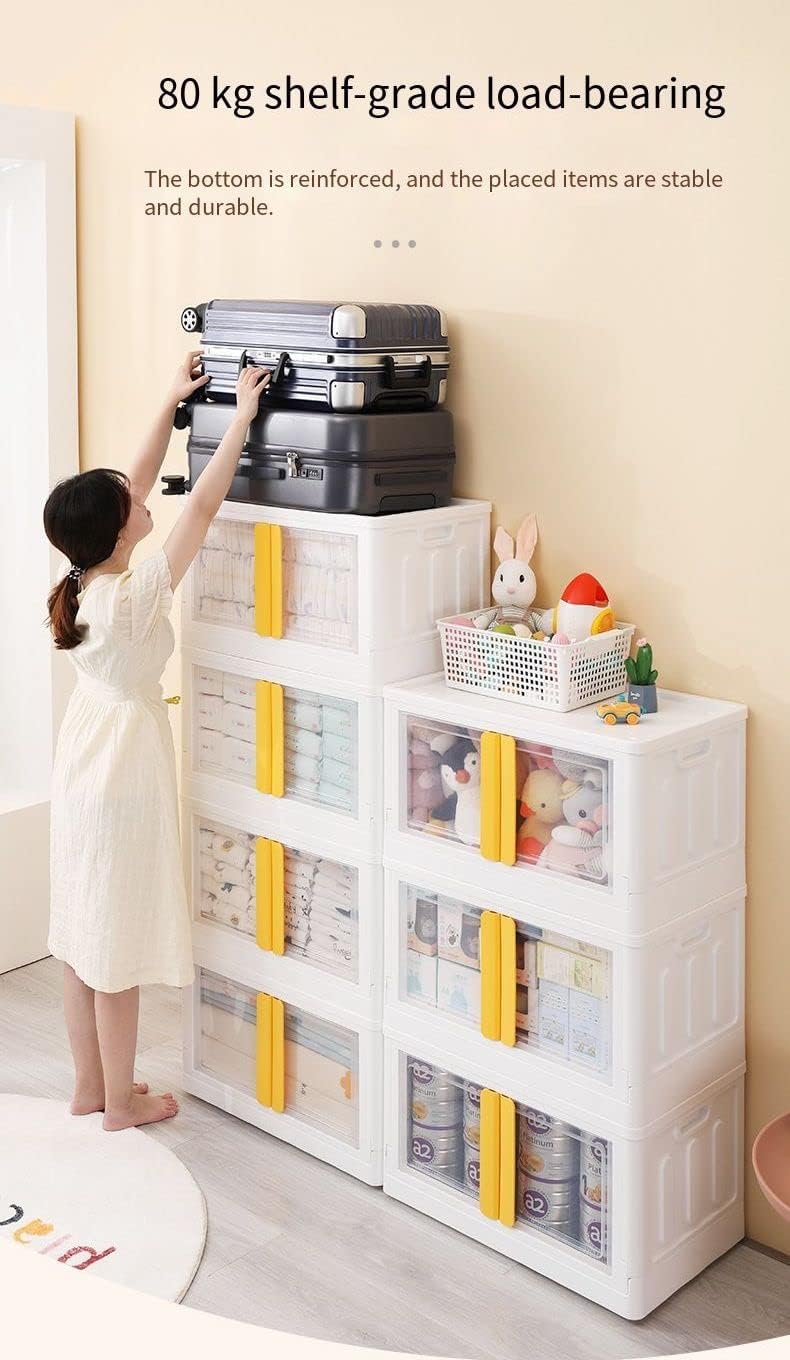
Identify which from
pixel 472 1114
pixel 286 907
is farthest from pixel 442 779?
pixel 472 1114

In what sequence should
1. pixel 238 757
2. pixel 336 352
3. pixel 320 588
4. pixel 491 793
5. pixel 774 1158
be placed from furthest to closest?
pixel 238 757 < pixel 320 588 < pixel 336 352 < pixel 491 793 < pixel 774 1158

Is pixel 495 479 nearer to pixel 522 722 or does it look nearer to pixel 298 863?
pixel 522 722

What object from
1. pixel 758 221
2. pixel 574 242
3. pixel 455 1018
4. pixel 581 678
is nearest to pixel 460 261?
pixel 574 242

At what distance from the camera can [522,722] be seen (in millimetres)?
2088

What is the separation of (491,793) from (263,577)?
605 millimetres

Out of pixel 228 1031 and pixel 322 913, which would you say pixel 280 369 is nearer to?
pixel 322 913

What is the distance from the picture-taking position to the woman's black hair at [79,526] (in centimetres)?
229

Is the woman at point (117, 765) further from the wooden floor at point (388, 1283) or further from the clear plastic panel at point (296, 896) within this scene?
the wooden floor at point (388, 1283)

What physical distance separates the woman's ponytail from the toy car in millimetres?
917

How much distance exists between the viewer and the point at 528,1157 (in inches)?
86.1

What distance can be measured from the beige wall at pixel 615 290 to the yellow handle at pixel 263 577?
1.28 ft

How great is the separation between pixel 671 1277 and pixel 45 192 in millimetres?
2606

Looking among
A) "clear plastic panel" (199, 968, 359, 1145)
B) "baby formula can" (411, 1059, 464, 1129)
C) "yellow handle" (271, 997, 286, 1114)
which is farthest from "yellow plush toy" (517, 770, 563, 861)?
"yellow handle" (271, 997, 286, 1114)

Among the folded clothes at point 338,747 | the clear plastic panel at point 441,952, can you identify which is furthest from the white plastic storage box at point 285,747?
the clear plastic panel at point 441,952
